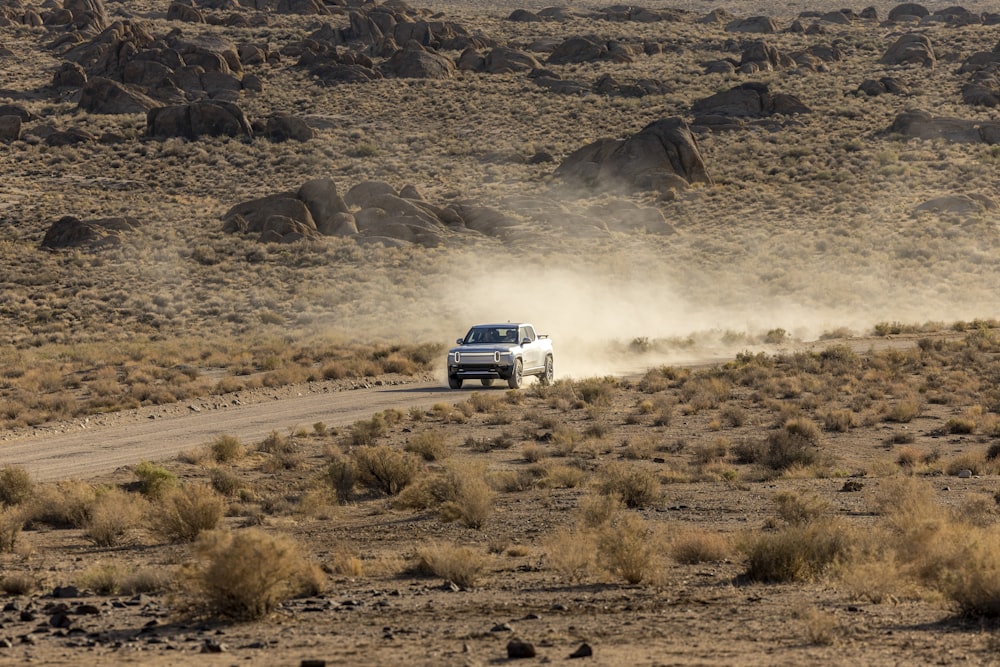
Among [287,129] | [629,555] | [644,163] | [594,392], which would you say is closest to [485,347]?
[594,392]

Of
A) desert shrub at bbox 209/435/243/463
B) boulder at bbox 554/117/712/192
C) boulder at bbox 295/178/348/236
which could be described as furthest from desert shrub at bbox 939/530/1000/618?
boulder at bbox 554/117/712/192

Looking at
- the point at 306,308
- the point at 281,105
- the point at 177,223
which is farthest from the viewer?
the point at 281,105

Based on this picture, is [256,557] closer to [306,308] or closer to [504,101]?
[306,308]

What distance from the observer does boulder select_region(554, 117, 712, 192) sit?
7988 cm

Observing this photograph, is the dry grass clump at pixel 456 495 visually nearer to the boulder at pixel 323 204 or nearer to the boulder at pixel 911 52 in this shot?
the boulder at pixel 323 204

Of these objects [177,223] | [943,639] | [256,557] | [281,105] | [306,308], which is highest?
[281,105]

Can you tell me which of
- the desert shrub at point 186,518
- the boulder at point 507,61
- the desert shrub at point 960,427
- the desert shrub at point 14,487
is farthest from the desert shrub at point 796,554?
the boulder at point 507,61

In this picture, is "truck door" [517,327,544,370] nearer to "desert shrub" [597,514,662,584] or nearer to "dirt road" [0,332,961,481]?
"dirt road" [0,332,961,481]

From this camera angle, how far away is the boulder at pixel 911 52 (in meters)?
108

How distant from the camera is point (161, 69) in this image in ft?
326

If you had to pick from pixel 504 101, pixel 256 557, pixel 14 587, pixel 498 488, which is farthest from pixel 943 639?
pixel 504 101

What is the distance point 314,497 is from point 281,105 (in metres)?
86.5

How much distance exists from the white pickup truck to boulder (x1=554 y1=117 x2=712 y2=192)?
48.9 m

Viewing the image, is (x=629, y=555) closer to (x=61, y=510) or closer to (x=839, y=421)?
(x=61, y=510)
